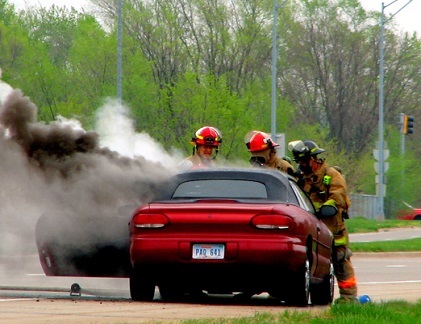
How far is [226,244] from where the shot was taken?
1124cm

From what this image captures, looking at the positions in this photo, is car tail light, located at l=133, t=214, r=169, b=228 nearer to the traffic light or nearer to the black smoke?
the black smoke

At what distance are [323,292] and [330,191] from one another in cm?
111

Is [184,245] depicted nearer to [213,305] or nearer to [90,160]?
[213,305]

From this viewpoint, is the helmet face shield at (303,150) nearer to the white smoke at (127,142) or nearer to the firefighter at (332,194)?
the firefighter at (332,194)

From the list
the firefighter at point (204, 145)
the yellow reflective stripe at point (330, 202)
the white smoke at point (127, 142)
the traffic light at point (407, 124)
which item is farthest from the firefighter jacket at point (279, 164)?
the traffic light at point (407, 124)

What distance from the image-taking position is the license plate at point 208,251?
11.3 m

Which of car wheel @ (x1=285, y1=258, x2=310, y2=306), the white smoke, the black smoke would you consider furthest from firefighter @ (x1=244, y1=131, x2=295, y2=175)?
car wheel @ (x1=285, y1=258, x2=310, y2=306)

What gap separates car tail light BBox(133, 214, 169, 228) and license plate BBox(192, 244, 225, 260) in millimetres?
384

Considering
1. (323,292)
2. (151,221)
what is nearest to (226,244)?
(151,221)

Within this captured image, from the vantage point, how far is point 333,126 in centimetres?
7425

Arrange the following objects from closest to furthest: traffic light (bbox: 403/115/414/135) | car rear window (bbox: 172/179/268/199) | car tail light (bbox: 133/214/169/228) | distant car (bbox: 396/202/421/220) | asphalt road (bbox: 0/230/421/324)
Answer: asphalt road (bbox: 0/230/421/324)
car tail light (bbox: 133/214/169/228)
car rear window (bbox: 172/179/268/199)
traffic light (bbox: 403/115/414/135)
distant car (bbox: 396/202/421/220)

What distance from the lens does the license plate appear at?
11258mm

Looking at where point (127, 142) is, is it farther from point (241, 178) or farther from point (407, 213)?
point (407, 213)

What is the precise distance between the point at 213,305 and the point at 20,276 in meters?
5.57
